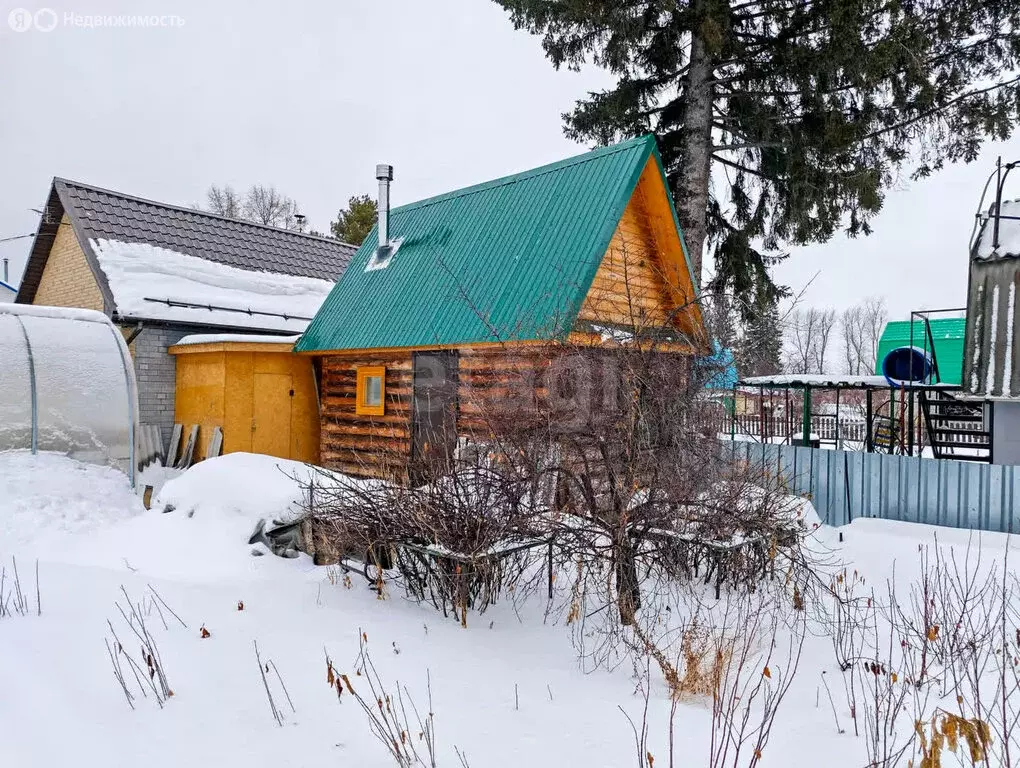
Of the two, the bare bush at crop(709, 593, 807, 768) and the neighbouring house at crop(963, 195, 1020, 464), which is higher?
the neighbouring house at crop(963, 195, 1020, 464)

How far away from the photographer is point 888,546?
25.2 ft

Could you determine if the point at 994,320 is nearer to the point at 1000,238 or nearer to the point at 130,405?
the point at 1000,238

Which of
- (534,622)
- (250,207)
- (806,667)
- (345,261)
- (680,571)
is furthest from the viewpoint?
(250,207)

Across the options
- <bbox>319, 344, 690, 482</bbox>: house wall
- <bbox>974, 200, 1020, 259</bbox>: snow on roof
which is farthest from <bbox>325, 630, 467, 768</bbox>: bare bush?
<bbox>974, 200, 1020, 259</bbox>: snow on roof

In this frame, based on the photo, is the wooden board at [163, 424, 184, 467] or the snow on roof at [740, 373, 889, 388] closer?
the wooden board at [163, 424, 184, 467]

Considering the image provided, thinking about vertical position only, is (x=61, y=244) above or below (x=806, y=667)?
above

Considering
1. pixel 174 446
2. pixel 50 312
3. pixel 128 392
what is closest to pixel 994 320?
pixel 128 392

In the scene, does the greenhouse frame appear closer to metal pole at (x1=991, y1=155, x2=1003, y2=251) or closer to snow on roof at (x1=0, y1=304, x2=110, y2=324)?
snow on roof at (x1=0, y1=304, x2=110, y2=324)

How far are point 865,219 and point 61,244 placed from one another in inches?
647

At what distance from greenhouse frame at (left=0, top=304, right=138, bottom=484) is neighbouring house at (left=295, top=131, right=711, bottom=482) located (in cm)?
323

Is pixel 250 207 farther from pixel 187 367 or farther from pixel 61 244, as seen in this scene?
pixel 187 367

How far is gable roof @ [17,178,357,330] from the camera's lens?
12.6 m

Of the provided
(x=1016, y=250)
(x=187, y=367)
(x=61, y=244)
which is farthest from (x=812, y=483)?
(x=61, y=244)

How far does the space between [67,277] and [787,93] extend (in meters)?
14.9
